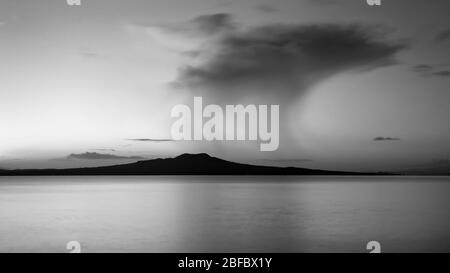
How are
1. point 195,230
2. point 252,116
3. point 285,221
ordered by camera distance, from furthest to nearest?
point 285,221, point 195,230, point 252,116

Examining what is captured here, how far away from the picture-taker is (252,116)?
20.6 feet

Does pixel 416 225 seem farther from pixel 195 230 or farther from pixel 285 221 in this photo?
pixel 195 230
